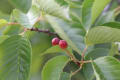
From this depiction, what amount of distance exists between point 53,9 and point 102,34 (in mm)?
277

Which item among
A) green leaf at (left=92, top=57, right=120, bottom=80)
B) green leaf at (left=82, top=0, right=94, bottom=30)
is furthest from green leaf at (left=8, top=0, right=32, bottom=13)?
green leaf at (left=92, top=57, right=120, bottom=80)

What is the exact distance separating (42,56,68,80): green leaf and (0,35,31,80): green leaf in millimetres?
97

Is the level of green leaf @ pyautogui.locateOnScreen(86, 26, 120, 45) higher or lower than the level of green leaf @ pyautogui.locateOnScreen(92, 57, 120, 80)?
higher

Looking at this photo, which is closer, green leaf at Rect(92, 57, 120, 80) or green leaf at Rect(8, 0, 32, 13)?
green leaf at Rect(92, 57, 120, 80)

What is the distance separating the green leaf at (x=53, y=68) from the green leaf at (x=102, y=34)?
0.16 meters

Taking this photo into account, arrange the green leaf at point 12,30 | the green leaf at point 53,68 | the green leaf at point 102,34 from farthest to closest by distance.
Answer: the green leaf at point 12,30
the green leaf at point 53,68
the green leaf at point 102,34

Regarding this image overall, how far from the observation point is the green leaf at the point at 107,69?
3.37ft

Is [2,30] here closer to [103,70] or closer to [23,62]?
[23,62]

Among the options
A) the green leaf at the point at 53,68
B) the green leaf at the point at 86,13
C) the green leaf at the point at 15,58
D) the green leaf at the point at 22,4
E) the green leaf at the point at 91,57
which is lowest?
the green leaf at the point at 91,57

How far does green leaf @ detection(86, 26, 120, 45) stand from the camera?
39.6 inches

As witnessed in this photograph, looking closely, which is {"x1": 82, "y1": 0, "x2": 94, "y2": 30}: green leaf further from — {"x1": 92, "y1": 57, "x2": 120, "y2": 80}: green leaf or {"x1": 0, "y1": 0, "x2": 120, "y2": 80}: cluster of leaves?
{"x1": 92, "y1": 57, "x2": 120, "y2": 80}: green leaf

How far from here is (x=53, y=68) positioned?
3.84ft

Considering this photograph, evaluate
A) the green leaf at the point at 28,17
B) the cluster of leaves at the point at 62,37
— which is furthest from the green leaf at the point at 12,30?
the green leaf at the point at 28,17

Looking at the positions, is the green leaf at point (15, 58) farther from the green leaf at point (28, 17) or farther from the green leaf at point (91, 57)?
the green leaf at point (91, 57)
